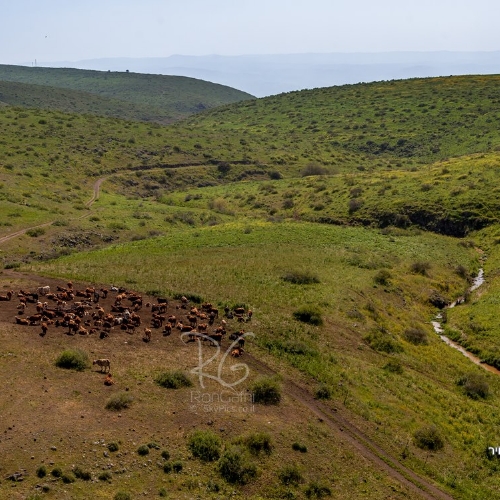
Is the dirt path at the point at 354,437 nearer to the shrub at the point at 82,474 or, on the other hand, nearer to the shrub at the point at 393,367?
the shrub at the point at 393,367

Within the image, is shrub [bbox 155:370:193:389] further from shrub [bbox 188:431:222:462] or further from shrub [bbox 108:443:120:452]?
shrub [bbox 108:443:120:452]

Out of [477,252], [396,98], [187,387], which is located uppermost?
[396,98]

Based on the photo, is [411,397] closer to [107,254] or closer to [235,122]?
[107,254]

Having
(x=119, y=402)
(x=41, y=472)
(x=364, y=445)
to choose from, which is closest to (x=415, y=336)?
(x=364, y=445)

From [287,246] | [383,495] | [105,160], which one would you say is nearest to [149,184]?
[105,160]

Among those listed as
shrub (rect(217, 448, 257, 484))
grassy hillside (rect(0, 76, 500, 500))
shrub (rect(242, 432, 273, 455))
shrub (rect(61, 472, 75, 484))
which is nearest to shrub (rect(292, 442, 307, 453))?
grassy hillside (rect(0, 76, 500, 500))

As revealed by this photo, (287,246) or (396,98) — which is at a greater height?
(396,98)

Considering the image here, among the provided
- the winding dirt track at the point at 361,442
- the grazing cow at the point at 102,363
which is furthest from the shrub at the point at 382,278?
the grazing cow at the point at 102,363
